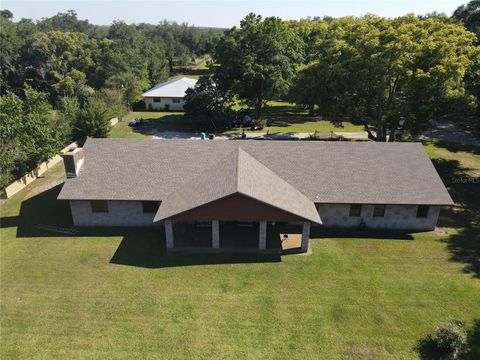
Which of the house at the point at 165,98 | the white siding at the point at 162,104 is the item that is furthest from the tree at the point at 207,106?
the white siding at the point at 162,104

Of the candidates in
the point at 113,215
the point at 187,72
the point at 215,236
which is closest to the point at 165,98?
the point at 113,215

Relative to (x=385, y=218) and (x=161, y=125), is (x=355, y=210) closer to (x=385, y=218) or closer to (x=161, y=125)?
(x=385, y=218)

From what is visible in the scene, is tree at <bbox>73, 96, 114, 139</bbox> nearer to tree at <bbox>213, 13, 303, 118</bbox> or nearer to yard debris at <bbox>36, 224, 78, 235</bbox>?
tree at <bbox>213, 13, 303, 118</bbox>

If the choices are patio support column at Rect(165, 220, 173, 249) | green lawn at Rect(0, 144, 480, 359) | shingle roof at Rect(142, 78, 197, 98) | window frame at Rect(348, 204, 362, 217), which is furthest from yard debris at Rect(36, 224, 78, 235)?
shingle roof at Rect(142, 78, 197, 98)

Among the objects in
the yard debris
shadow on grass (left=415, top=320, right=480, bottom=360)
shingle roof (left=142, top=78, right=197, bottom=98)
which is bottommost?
shadow on grass (left=415, top=320, right=480, bottom=360)

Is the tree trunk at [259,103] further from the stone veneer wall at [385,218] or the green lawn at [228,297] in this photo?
the green lawn at [228,297]

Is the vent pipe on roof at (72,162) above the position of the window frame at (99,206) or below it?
above
